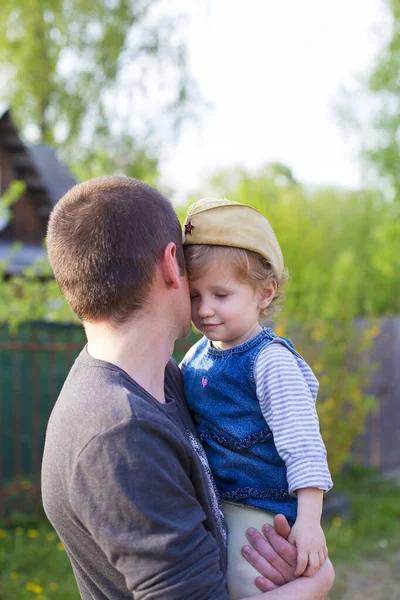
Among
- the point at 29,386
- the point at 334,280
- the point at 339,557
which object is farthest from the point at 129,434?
the point at 334,280

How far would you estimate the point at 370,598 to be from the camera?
15.9ft

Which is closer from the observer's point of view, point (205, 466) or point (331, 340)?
point (205, 466)

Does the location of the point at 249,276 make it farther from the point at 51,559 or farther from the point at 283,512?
the point at 51,559

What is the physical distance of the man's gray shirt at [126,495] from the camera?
133 cm

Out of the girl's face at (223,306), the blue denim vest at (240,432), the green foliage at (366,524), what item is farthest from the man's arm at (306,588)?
the green foliage at (366,524)

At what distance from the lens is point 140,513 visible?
52.0 inches

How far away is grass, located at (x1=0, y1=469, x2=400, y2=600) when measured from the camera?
4527mm

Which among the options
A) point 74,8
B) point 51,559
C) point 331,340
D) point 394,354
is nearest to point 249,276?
point 51,559

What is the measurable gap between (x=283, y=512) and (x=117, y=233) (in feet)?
2.89

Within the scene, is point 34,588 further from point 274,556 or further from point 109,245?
point 109,245

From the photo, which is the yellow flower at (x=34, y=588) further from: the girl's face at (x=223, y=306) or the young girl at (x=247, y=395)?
the girl's face at (x=223, y=306)

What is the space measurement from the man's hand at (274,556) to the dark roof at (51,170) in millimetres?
16643

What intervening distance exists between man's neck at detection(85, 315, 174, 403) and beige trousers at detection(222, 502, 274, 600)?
435 mm

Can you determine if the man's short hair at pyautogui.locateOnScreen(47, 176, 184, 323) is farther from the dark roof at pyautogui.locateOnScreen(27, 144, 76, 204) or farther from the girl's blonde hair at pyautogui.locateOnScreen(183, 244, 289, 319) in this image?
the dark roof at pyautogui.locateOnScreen(27, 144, 76, 204)
